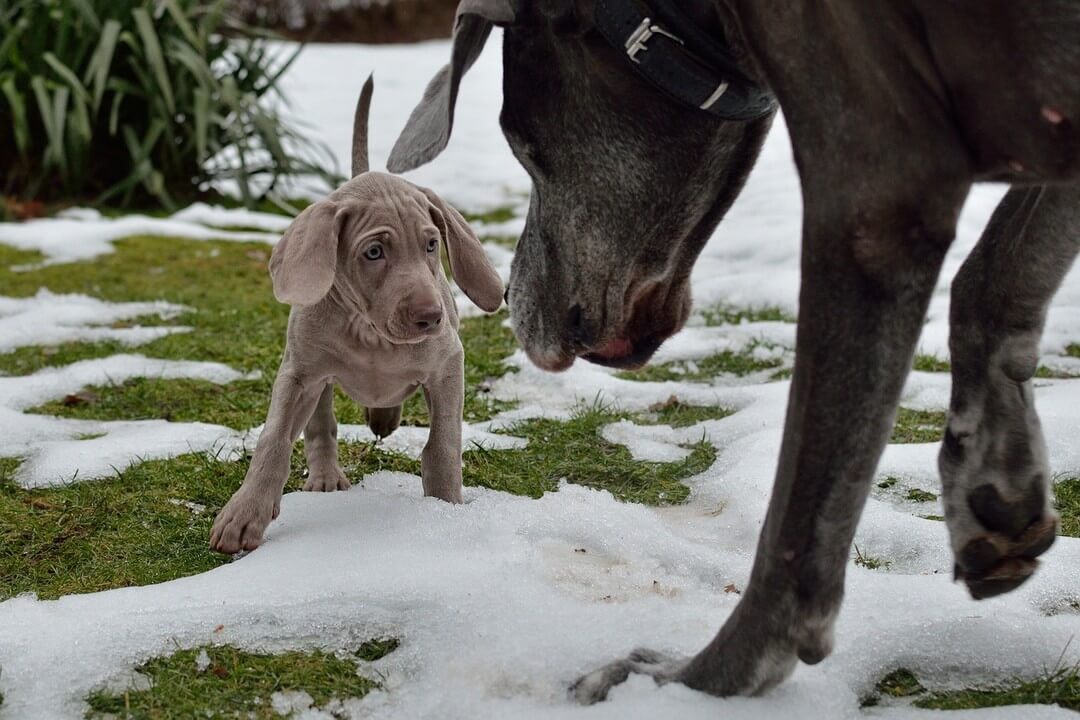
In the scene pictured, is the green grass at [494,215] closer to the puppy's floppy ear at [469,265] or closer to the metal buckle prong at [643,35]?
the puppy's floppy ear at [469,265]

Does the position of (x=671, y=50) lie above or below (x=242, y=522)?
above

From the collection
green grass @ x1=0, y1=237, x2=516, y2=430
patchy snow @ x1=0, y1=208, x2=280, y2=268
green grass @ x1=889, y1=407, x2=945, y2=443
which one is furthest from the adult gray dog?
patchy snow @ x1=0, y1=208, x2=280, y2=268

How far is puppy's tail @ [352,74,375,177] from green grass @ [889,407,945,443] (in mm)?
1748

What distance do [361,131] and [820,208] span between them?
5.68 ft

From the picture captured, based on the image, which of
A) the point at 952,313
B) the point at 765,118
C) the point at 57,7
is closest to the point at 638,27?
the point at 765,118

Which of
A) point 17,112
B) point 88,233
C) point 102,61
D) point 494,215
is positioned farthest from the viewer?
point 494,215

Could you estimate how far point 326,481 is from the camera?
3.46 metres

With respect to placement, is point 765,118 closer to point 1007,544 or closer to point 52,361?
point 1007,544

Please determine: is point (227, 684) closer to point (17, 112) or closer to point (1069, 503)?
point (1069, 503)

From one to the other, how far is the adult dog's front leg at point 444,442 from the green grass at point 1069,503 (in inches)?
59.9

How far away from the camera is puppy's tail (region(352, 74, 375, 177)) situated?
343cm

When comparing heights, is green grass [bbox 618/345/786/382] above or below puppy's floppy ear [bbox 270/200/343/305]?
below

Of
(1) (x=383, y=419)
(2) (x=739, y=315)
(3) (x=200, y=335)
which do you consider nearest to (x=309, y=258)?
(1) (x=383, y=419)

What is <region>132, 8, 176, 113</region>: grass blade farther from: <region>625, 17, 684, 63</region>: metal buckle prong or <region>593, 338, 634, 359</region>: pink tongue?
<region>625, 17, 684, 63</region>: metal buckle prong
